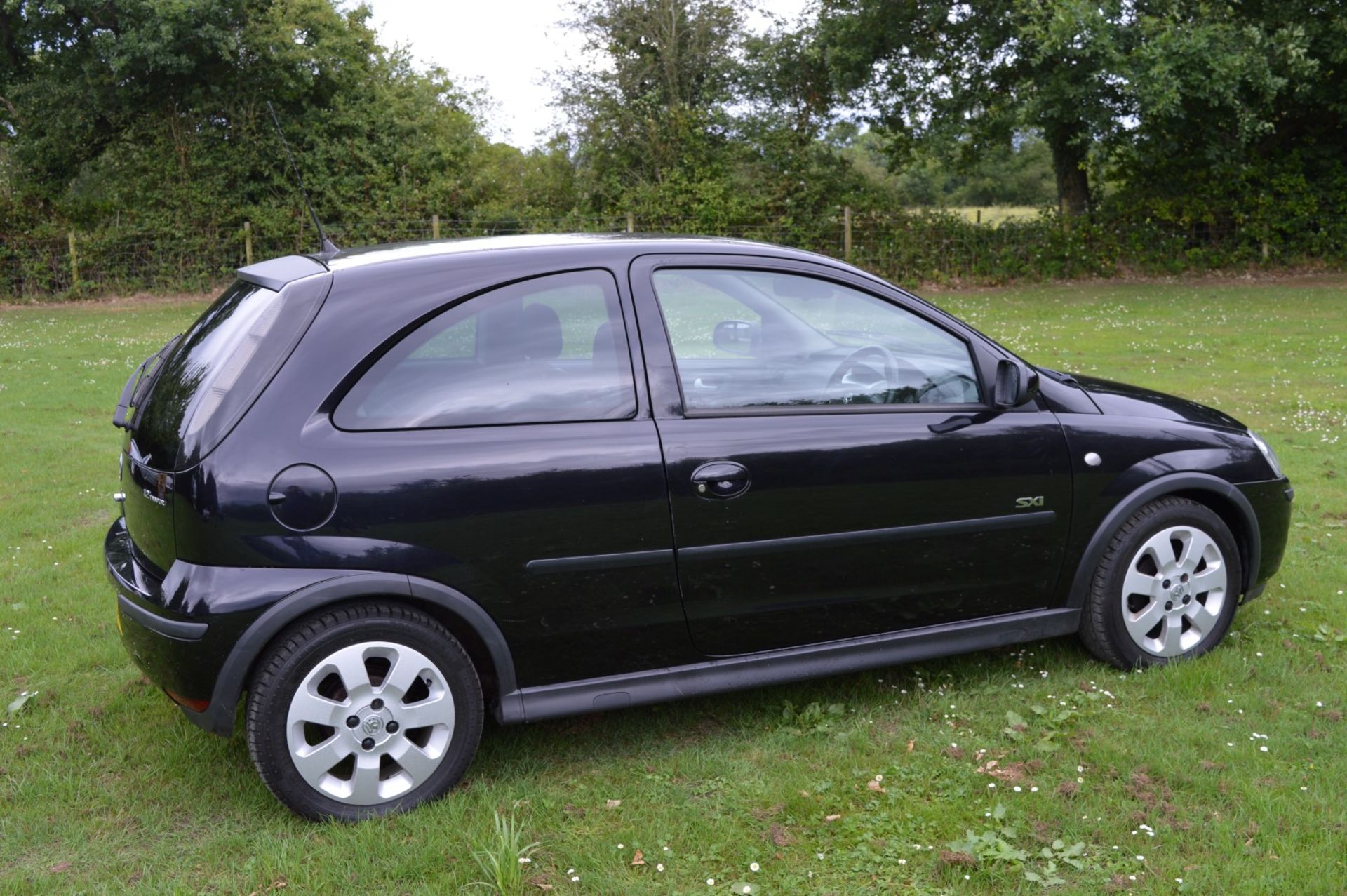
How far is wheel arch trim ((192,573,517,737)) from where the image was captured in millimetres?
3232

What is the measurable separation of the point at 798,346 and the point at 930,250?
21.4 metres

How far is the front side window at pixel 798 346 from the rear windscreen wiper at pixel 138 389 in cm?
174

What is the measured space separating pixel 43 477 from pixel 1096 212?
21.9 metres

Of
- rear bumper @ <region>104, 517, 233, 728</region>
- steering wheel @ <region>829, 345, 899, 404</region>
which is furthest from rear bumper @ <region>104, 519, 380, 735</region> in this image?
steering wheel @ <region>829, 345, 899, 404</region>

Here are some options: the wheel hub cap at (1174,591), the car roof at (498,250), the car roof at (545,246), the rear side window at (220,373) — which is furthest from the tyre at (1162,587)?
the rear side window at (220,373)

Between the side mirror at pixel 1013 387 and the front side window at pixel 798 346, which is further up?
the front side window at pixel 798 346

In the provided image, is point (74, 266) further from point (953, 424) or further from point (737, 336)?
point (953, 424)

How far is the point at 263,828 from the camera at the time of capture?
341cm

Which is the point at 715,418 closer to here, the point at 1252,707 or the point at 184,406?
the point at 184,406

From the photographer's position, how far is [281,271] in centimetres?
382

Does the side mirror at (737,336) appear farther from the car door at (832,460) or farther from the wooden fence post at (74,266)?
the wooden fence post at (74,266)

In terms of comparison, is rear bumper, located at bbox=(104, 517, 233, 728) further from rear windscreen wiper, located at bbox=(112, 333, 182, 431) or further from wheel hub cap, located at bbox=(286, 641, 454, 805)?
rear windscreen wiper, located at bbox=(112, 333, 182, 431)

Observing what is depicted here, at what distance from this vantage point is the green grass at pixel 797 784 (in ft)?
10.4

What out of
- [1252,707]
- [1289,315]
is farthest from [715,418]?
[1289,315]
